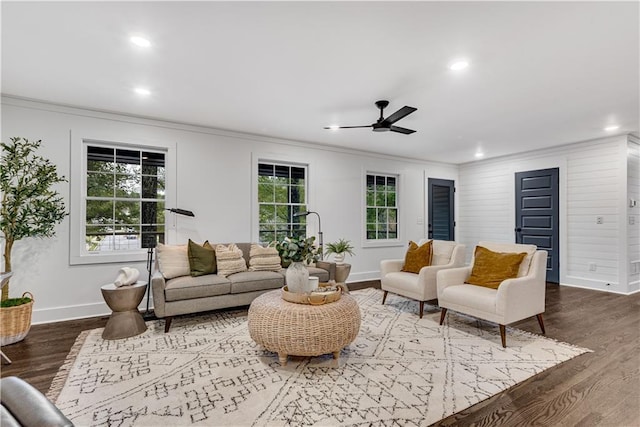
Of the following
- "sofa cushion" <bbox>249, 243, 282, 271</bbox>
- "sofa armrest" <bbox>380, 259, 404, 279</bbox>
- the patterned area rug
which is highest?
"sofa cushion" <bbox>249, 243, 282, 271</bbox>

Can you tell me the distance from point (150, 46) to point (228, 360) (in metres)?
2.58

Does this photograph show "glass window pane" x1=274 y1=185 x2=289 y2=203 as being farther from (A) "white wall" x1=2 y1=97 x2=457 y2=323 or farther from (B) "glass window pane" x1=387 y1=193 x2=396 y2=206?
(B) "glass window pane" x1=387 y1=193 x2=396 y2=206

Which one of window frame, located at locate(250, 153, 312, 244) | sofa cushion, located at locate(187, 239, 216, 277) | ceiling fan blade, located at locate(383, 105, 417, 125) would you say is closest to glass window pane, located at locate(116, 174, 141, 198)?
sofa cushion, located at locate(187, 239, 216, 277)

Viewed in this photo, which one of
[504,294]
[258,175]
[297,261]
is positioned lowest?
[504,294]

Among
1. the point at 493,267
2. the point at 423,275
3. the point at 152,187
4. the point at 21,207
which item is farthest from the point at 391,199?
the point at 21,207

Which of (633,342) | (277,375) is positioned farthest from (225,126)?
(633,342)

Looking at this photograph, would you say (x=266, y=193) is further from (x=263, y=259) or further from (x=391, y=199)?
(x=391, y=199)

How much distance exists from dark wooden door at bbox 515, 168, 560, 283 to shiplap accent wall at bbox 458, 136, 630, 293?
3.9 inches

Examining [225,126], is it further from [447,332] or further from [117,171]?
[447,332]

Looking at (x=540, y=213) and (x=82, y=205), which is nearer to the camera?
(x=82, y=205)

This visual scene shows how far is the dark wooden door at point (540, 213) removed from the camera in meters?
5.76

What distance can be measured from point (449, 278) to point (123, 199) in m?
4.13

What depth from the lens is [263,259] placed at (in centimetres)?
411

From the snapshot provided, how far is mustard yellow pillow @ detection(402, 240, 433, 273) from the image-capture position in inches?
160
